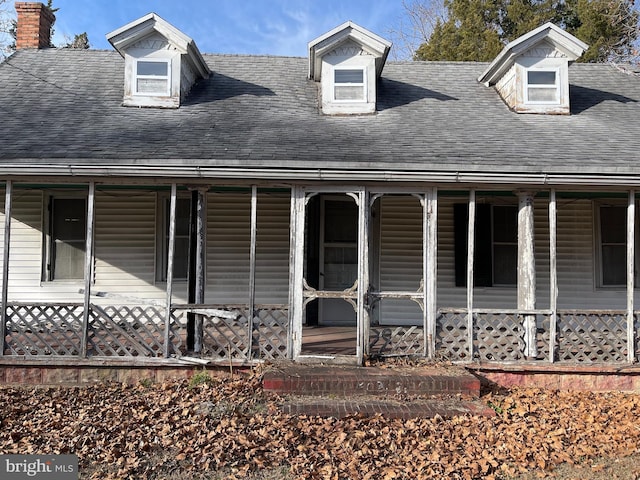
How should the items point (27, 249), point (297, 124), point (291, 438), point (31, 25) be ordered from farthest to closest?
point (31, 25) → point (27, 249) → point (297, 124) → point (291, 438)

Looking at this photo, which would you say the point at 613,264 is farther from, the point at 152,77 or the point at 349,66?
the point at 152,77

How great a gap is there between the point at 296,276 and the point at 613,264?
22.8 ft

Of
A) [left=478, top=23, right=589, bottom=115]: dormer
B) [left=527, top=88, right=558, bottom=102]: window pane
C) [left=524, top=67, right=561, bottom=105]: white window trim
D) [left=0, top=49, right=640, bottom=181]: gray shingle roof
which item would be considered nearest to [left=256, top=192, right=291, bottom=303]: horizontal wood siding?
[left=0, top=49, right=640, bottom=181]: gray shingle roof

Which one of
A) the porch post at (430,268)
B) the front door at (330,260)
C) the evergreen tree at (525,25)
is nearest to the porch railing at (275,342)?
the porch post at (430,268)

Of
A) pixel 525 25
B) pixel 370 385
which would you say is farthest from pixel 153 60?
pixel 525 25

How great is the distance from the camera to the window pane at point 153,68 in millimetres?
9977

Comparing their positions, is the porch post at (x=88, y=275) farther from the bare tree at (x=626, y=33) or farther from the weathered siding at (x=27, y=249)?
the bare tree at (x=626, y=33)

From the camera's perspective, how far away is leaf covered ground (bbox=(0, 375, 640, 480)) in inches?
183

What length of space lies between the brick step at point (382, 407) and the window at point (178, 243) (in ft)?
14.9

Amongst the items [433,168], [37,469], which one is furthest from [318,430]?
[433,168]

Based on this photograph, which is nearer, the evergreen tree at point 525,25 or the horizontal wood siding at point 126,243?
the horizontal wood siding at point 126,243

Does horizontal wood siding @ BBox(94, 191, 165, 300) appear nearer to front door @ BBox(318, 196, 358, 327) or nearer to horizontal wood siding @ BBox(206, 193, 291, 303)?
horizontal wood siding @ BBox(206, 193, 291, 303)

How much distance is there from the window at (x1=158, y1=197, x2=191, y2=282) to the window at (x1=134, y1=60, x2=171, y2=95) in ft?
7.42

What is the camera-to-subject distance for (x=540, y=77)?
10.2 meters
